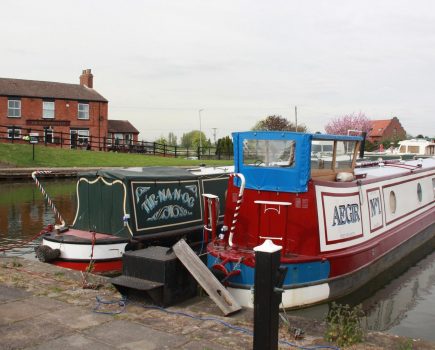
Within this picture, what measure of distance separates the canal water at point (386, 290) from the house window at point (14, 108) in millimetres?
23361

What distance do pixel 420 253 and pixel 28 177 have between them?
70.5 ft

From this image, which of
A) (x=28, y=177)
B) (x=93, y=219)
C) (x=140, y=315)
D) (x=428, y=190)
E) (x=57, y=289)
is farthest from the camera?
(x=28, y=177)

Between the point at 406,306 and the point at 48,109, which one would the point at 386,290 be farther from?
the point at 48,109

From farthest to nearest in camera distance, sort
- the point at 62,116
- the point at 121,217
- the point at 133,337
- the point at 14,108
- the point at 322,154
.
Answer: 1. the point at 62,116
2. the point at 14,108
3. the point at 121,217
4. the point at 322,154
5. the point at 133,337

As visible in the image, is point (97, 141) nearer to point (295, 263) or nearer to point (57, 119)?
point (57, 119)

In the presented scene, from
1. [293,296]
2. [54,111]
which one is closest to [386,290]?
[293,296]

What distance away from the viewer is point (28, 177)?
27109 millimetres

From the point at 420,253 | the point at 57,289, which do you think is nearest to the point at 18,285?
the point at 57,289

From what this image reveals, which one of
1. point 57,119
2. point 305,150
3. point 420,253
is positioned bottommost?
point 420,253

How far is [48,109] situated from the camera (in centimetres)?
4162

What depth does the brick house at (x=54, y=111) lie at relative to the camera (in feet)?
131

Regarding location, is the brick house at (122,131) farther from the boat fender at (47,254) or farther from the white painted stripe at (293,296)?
the white painted stripe at (293,296)

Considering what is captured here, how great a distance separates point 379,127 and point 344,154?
75461 millimetres

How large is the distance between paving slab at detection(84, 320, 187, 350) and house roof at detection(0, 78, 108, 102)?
38477 mm
